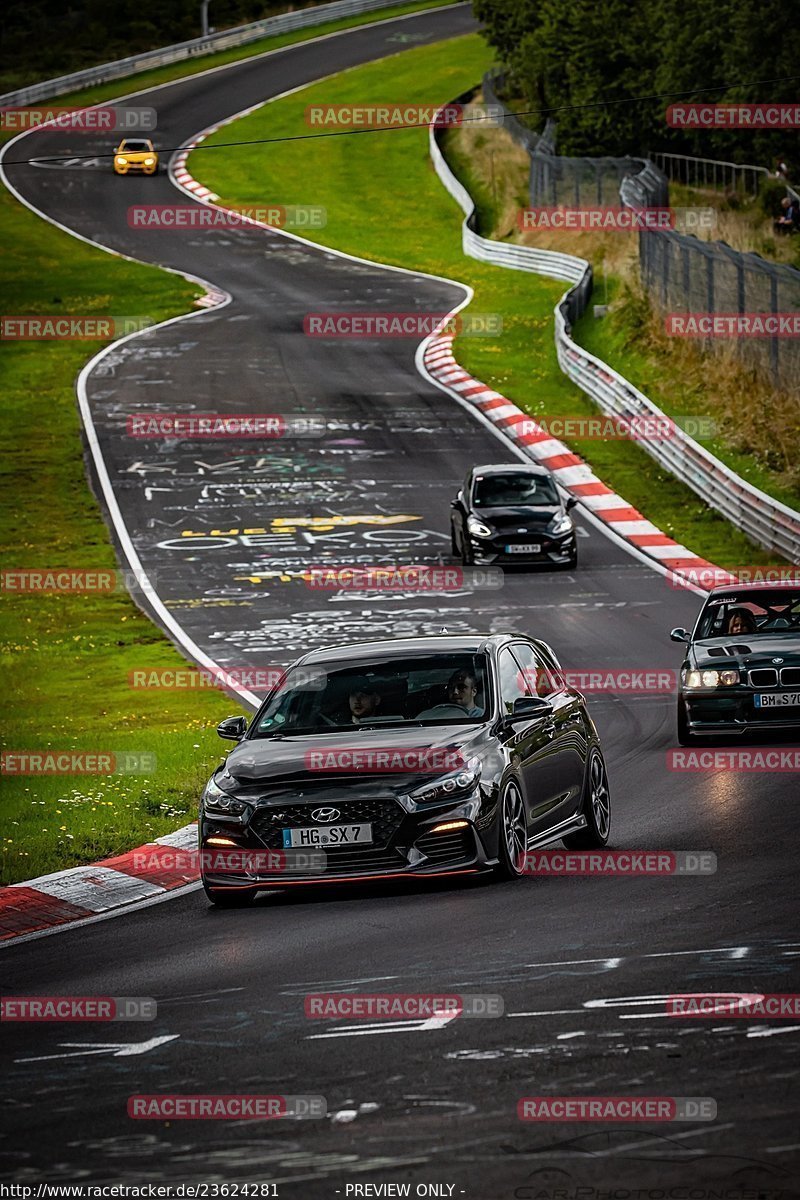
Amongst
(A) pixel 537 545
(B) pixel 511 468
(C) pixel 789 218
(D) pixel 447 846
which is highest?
(D) pixel 447 846

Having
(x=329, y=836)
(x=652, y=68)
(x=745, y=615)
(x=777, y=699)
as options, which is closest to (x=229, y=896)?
(x=329, y=836)

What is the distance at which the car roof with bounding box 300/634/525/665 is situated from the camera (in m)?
13.0

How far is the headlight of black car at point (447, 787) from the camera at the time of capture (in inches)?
454

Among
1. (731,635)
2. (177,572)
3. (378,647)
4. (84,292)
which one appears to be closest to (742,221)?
(84,292)

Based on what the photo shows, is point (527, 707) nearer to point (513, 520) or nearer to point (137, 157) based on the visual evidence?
point (513, 520)

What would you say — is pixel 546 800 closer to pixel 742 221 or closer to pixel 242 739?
pixel 242 739

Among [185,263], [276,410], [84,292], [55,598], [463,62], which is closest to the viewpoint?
[55,598]

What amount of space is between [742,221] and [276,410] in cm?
1520

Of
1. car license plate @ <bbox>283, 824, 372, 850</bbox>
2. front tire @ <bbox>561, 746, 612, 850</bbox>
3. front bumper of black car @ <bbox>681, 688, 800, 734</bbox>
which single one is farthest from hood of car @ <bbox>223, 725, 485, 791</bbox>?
front bumper of black car @ <bbox>681, 688, 800, 734</bbox>

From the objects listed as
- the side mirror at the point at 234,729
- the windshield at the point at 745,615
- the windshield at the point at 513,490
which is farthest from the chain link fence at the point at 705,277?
the side mirror at the point at 234,729

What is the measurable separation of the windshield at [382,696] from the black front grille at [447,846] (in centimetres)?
105

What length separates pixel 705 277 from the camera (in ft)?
130

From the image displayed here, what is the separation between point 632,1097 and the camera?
7074mm

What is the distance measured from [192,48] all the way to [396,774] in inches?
3683
